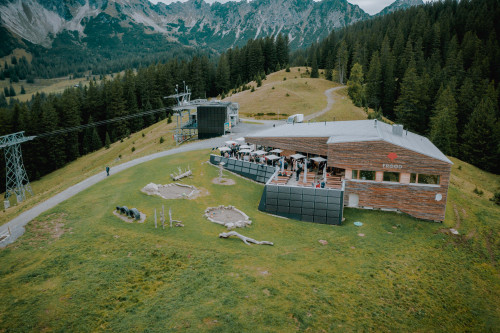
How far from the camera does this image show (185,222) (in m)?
27.2

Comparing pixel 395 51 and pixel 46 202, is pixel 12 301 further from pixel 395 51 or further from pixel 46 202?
pixel 395 51

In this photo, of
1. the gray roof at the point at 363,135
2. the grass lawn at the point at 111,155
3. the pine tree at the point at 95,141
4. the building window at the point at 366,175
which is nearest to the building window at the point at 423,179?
the gray roof at the point at 363,135

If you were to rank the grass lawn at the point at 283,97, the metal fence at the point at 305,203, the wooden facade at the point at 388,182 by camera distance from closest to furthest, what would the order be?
the metal fence at the point at 305,203
the wooden facade at the point at 388,182
the grass lawn at the point at 283,97

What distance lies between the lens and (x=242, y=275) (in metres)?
19.4

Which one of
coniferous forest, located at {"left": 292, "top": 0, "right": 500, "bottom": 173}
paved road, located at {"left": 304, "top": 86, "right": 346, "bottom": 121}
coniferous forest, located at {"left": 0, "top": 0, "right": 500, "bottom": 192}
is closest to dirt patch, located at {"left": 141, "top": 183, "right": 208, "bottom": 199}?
paved road, located at {"left": 304, "top": 86, "right": 346, "bottom": 121}

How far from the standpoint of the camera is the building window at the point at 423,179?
30734 mm

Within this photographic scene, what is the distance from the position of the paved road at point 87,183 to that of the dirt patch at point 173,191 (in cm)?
951

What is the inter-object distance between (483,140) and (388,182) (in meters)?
47.9

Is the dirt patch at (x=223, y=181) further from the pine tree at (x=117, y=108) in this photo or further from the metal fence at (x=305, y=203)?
the pine tree at (x=117, y=108)

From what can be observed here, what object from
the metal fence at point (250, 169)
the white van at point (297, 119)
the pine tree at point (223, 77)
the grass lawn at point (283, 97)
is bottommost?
the metal fence at point (250, 169)

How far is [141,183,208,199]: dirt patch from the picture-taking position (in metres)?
33.2

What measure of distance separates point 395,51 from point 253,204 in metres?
95.8

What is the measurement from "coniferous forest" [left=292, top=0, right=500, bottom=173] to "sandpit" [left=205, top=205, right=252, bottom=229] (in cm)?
5528

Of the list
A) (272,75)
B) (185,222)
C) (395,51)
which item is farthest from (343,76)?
(185,222)
